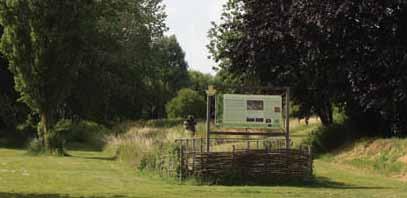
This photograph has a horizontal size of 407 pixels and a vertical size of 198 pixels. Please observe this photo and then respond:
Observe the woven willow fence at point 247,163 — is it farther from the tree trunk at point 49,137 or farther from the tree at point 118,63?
the tree at point 118,63

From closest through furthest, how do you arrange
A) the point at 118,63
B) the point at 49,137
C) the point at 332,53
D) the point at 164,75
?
the point at 332,53 < the point at 49,137 < the point at 118,63 < the point at 164,75

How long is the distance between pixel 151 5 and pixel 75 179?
5480cm

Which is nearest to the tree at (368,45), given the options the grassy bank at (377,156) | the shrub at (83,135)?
the grassy bank at (377,156)

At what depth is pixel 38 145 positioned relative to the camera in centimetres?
4434

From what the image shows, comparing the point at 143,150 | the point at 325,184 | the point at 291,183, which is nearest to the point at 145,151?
the point at 143,150

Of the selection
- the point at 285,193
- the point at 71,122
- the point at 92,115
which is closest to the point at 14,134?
the point at 71,122

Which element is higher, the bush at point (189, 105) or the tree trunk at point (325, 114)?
the bush at point (189, 105)

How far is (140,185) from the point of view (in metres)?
23.1

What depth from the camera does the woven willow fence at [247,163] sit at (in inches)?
989

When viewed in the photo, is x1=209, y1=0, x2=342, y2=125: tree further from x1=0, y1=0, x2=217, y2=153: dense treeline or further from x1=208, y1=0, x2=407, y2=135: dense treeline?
x1=0, y1=0, x2=217, y2=153: dense treeline

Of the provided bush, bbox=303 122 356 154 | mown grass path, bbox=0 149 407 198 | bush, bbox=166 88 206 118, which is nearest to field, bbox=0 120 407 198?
mown grass path, bbox=0 149 407 198

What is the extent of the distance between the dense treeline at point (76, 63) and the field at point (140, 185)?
1136 cm

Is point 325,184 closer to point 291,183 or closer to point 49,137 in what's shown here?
point 291,183

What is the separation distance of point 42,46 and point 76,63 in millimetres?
2599
